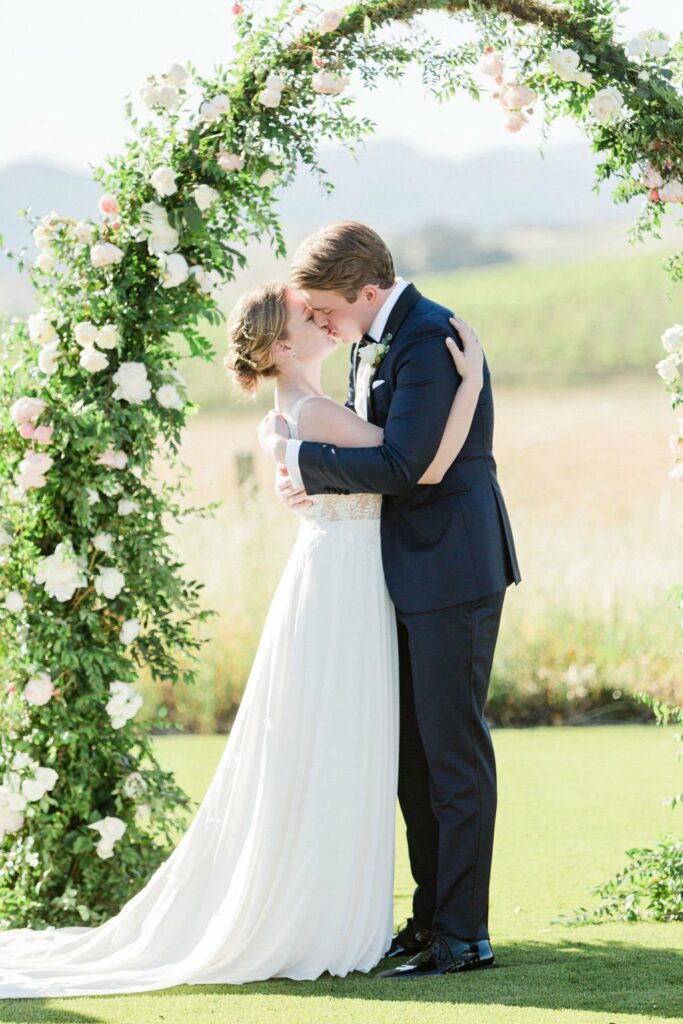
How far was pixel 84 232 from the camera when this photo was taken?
12.3 ft

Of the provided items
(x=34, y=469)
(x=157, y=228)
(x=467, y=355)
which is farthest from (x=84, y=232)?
(x=467, y=355)

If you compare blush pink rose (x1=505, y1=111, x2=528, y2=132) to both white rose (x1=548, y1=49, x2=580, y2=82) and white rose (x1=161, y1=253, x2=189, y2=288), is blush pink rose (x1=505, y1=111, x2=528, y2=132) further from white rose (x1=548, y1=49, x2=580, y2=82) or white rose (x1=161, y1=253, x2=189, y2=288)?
white rose (x1=161, y1=253, x2=189, y2=288)

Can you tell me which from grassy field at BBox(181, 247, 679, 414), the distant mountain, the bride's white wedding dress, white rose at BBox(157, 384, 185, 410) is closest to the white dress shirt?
the bride's white wedding dress

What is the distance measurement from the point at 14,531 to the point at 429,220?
52.1 metres

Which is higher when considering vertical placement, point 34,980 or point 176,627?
point 176,627

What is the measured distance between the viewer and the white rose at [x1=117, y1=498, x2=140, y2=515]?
3785 mm

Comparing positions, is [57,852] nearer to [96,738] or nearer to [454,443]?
[96,738]

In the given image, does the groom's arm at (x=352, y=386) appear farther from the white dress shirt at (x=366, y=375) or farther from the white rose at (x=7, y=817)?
the white rose at (x=7, y=817)

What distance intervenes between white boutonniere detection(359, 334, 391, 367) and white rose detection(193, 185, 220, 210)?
71 centimetres

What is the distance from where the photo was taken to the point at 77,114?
6456 centimetres

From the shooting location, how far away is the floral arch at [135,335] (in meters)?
3.65

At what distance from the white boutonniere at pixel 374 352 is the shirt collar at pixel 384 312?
0.02 metres

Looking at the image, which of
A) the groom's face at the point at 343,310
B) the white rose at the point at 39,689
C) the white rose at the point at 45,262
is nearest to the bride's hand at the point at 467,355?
the groom's face at the point at 343,310

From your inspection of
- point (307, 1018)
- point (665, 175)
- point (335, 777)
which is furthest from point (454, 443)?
point (307, 1018)
